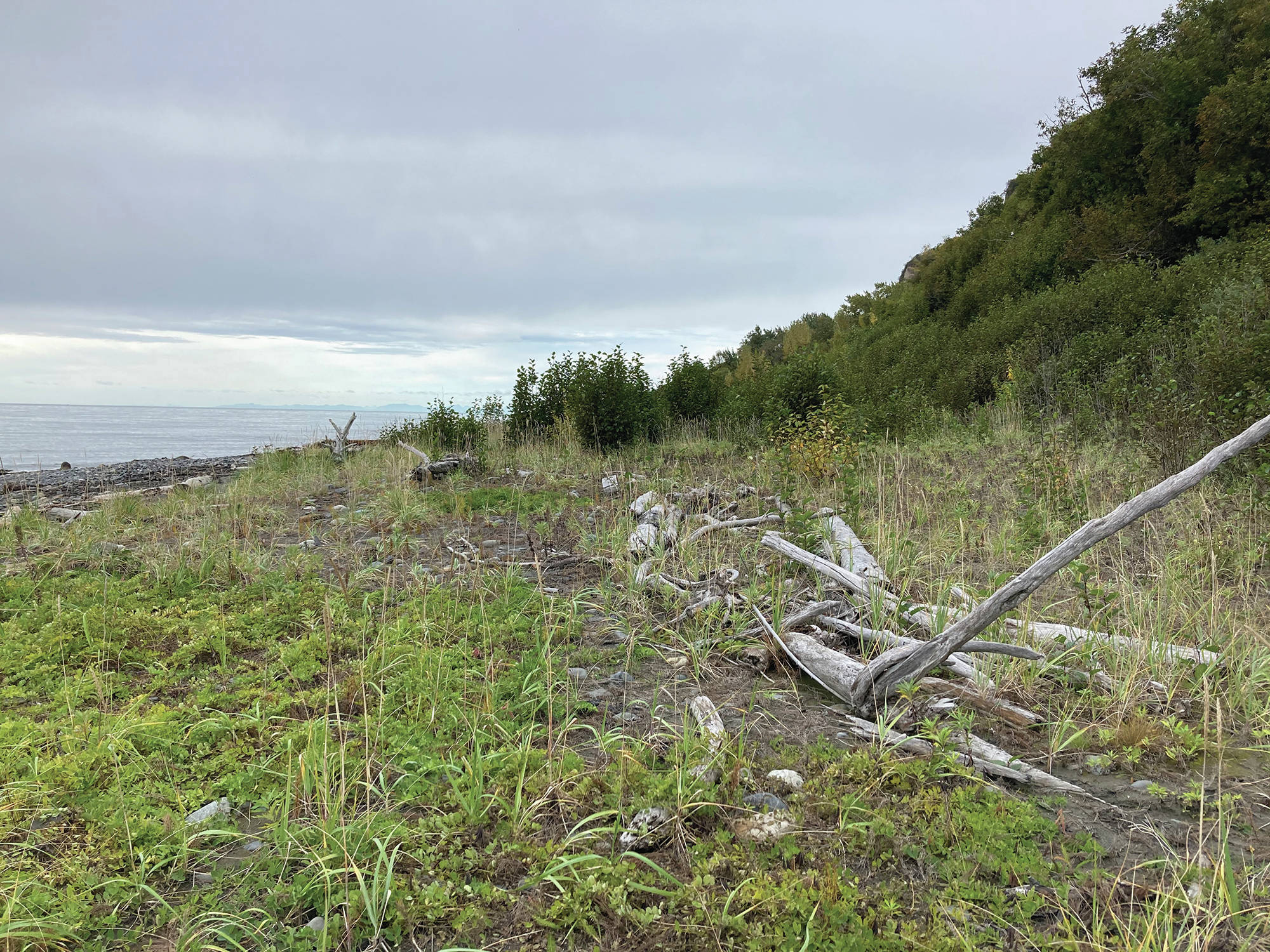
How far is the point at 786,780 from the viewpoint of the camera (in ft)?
8.55

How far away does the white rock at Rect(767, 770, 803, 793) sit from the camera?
8.39ft

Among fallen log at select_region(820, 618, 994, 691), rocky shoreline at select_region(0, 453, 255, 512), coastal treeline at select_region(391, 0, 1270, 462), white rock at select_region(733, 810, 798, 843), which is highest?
coastal treeline at select_region(391, 0, 1270, 462)

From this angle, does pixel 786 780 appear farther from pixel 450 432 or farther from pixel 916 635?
pixel 450 432

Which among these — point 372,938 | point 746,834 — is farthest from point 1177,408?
point 372,938

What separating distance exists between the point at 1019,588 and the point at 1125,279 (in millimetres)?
Result: 15361

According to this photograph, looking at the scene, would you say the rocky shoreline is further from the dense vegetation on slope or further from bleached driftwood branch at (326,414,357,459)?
the dense vegetation on slope

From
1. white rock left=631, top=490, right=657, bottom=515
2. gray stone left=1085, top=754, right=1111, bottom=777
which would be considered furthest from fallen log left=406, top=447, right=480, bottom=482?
gray stone left=1085, top=754, right=1111, bottom=777

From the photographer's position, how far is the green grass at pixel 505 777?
75.4 inches

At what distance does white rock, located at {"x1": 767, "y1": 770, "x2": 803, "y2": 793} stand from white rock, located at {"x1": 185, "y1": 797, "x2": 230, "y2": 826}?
213 centimetres

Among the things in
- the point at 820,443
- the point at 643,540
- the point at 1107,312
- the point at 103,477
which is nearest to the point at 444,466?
the point at 820,443

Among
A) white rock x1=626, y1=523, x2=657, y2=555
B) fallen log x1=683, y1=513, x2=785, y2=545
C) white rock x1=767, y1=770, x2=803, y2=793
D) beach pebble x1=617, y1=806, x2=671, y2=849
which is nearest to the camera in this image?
beach pebble x1=617, y1=806, x2=671, y2=849

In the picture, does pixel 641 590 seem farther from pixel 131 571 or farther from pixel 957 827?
pixel 131 571

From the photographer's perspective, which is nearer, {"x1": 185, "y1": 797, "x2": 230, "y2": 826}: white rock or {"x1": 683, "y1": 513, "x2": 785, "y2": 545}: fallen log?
{"x1": 185, "y1": 797, "x2": 230, "y2": 826}: white rock

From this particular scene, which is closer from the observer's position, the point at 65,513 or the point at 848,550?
the point at 848,550
